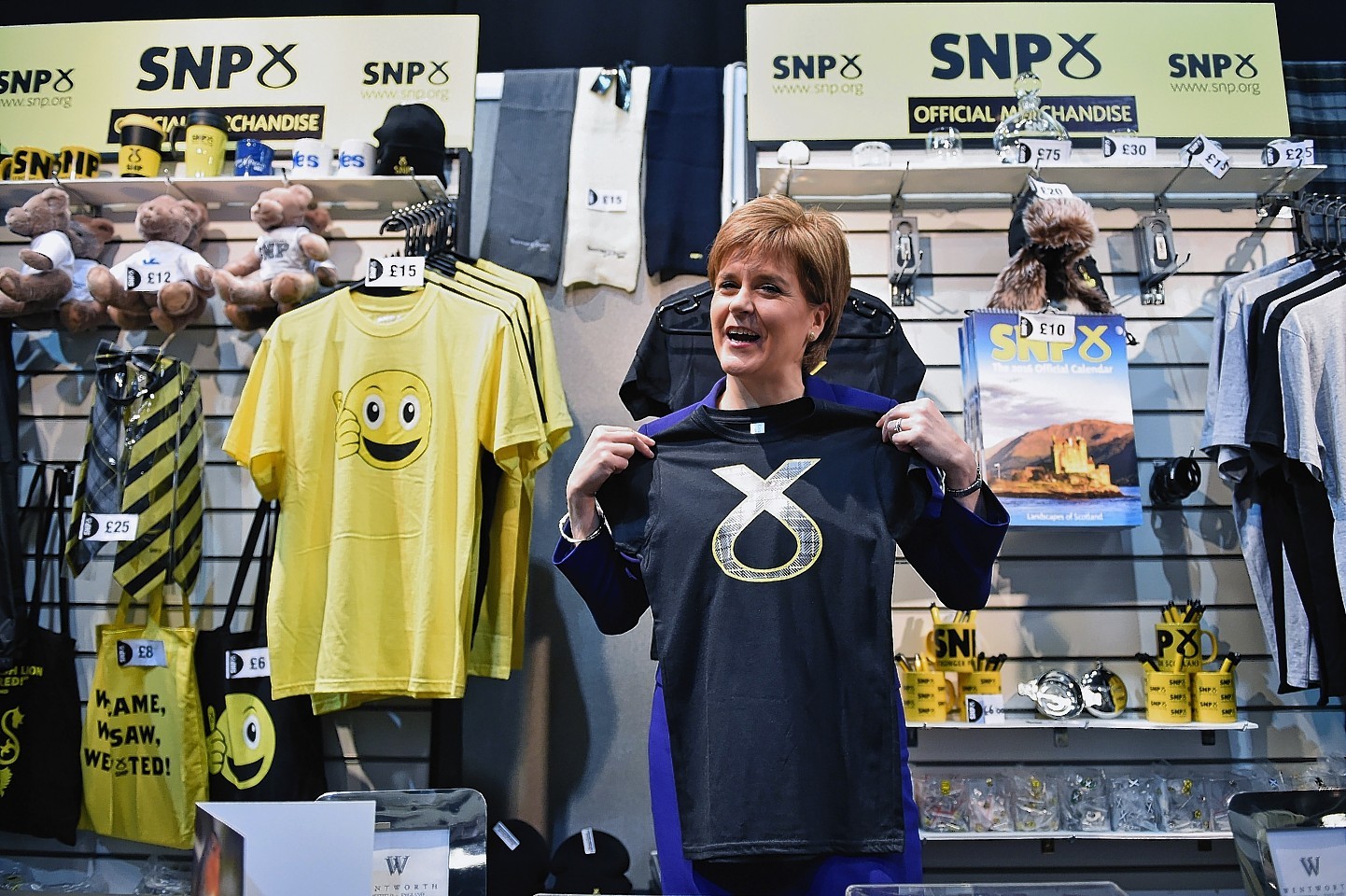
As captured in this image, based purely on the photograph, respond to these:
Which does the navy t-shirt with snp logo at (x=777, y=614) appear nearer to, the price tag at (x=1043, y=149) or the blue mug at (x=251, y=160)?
the price tag at (x=1043, y=149)

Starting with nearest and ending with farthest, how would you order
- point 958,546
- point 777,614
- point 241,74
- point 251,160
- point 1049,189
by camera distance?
point 777,614
point 958,546
point 1049,189
point 251,160
point 241,74

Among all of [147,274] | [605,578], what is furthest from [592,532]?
[147,274]

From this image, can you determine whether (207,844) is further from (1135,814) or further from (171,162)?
(171,162)

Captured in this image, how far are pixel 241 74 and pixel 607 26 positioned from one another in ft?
4.33

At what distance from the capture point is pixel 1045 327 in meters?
3.03

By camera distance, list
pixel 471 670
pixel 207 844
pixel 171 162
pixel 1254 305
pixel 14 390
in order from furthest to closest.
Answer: pixel 171 162
pixel 14 390
pixel 1254 305
pixel 471 670
pixel 207 844

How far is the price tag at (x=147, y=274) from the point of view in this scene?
3213mm

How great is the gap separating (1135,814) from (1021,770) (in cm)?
32

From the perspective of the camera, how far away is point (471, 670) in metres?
2.79

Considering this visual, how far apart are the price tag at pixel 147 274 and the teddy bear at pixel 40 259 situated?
0.24 m

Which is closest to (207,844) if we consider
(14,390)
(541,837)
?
(541,837)

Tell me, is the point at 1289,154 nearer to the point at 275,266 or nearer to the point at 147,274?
the point at 275,266

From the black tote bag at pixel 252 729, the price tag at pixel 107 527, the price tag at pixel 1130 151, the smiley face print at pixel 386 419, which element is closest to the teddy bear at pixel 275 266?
the smiley face print at pixel 386 419

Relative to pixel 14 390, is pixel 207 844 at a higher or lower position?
lower
